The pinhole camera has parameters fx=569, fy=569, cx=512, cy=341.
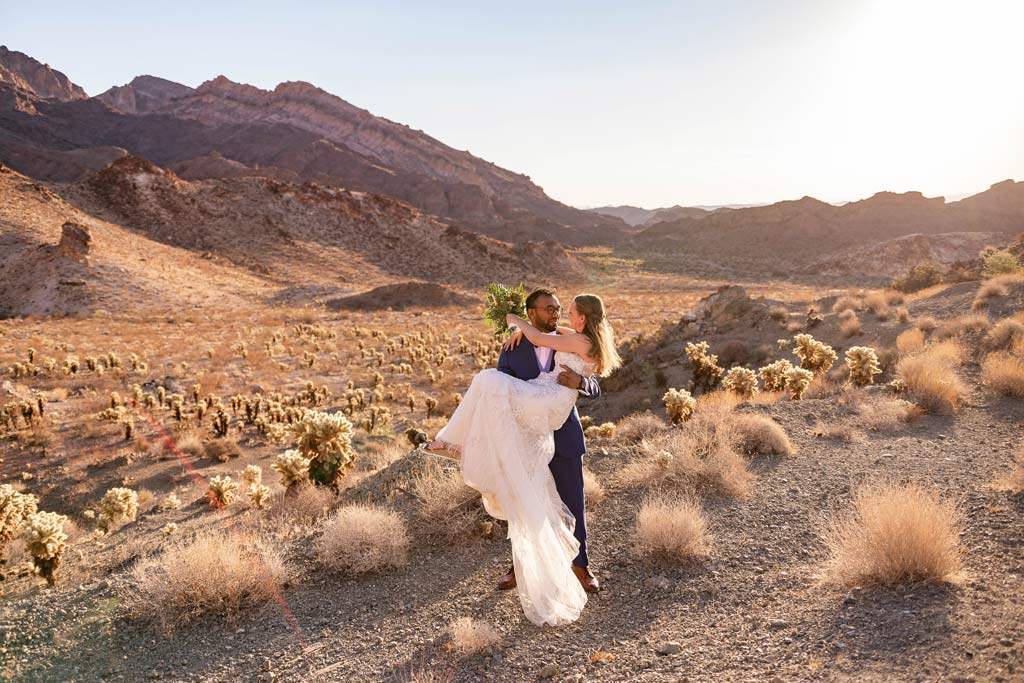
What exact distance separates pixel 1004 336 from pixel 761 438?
24.6ft

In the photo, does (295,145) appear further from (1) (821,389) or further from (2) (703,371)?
(1) (821,389)

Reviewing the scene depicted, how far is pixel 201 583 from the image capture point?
14.5 ft

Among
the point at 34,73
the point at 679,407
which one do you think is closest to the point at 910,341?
the point at 679,407

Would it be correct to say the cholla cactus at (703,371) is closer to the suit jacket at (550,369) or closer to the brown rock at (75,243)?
the suit jacket at (550,369)

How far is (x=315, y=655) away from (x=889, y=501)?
4413 millimetres

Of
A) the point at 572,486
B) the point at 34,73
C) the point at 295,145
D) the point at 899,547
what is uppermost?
the point at 34,73

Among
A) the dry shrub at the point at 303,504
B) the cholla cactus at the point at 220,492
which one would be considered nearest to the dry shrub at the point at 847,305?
the dry shrub at the point at 303,504

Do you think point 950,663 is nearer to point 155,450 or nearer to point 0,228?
point 155,450

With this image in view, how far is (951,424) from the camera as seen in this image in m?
7.79

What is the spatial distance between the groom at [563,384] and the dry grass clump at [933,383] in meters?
6.89

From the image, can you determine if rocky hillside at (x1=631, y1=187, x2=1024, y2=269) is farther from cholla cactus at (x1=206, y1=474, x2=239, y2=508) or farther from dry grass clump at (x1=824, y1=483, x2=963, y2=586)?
dry grass clump at (x1=824, y1=483, x2=963, y2=586)

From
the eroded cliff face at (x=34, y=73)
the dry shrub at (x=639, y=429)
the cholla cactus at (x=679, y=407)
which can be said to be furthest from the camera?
the eroded cliff face at (x=34, y=73)

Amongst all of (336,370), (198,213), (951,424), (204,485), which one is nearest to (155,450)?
(204,485)

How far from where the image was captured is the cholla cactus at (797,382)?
10.6 m
